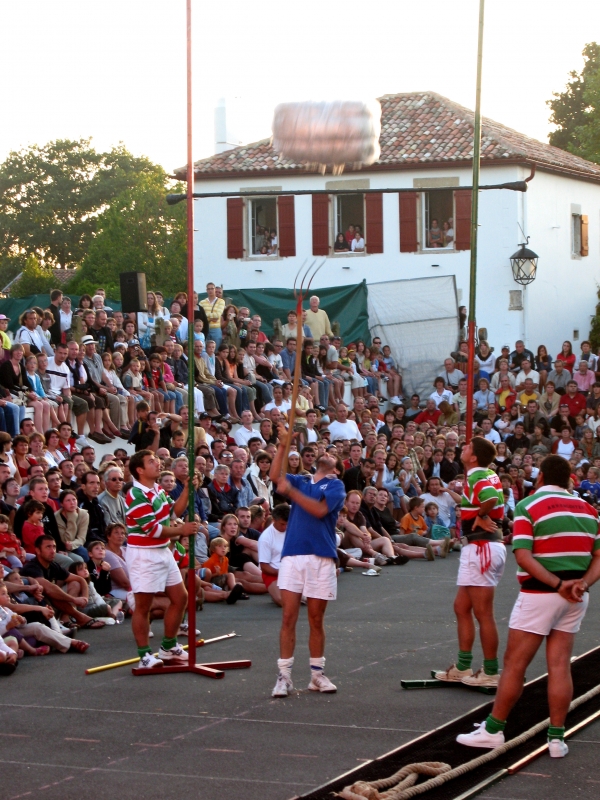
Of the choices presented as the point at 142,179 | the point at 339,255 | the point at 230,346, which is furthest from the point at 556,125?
the point at 230,346

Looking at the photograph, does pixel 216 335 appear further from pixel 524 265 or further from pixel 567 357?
pixel 524 265

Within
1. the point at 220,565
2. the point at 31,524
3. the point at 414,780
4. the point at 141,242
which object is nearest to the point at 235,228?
the point at 220,565

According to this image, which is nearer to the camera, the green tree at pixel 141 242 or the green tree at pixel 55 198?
the green tree at pixel 141 242

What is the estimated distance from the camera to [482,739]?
290 inches

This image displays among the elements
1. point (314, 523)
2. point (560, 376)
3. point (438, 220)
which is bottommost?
point (314, 523)

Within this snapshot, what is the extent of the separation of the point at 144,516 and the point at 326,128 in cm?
323

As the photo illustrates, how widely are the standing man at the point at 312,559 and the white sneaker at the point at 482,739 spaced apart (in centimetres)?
172

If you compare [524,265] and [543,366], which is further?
[524,265]

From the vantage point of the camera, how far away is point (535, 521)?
7227 millimetres

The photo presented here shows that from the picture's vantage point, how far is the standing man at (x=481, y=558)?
8.95 m

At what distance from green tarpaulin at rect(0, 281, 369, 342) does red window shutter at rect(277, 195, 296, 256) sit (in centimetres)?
288

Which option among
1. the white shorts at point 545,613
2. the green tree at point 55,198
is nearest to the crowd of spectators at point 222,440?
the white shorts at point 545,613

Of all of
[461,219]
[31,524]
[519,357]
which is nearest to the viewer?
[31,524]

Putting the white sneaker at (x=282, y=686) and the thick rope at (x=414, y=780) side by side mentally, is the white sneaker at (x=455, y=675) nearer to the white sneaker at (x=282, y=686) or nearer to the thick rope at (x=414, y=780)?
the white sneaker at (x=282, y=686)
